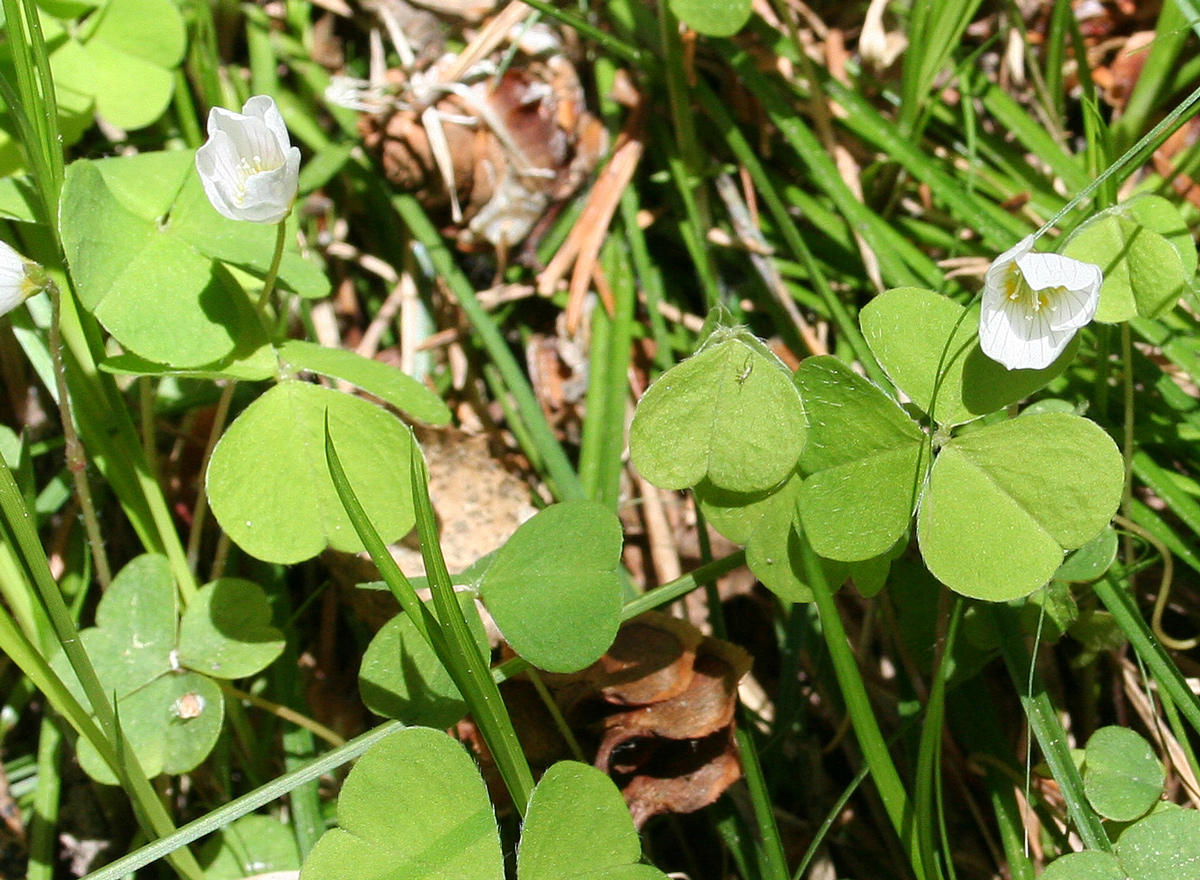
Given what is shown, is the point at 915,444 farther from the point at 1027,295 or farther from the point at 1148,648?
the point at 1148,648

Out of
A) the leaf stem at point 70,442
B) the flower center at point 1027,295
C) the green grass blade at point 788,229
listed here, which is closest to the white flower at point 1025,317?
the flower center at point 1027,295

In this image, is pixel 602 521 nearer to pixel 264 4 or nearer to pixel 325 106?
pixel 325 106

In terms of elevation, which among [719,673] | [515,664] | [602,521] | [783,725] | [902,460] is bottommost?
[783,725]

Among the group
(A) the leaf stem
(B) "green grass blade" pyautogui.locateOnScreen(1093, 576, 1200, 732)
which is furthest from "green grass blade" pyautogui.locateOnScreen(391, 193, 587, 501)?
(B) "green grass blade" pyautogui.locateOnScreen(1093, 576, 1200, 732)

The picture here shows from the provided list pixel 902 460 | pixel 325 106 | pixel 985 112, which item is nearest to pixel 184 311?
pixel 325 106

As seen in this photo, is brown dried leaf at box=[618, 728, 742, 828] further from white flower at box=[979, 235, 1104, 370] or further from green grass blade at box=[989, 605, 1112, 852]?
white flower at box=[979, 235, 1104, 370]

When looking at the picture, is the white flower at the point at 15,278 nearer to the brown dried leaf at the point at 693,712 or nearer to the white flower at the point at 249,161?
the white flower at the point at 249,161
